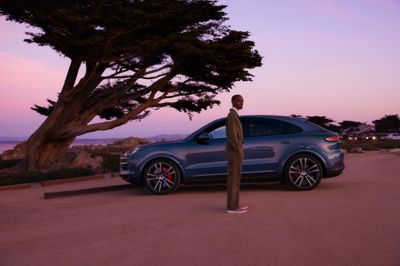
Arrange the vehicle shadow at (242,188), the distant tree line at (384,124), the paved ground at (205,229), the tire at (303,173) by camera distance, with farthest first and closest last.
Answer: the distant tree line at (384,124) < the vehicle shadow at (242,188) < the tire at (303,173) < the paved ground at (205,229)

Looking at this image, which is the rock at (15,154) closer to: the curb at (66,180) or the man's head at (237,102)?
the curb at (66,180)

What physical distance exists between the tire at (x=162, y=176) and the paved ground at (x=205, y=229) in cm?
30

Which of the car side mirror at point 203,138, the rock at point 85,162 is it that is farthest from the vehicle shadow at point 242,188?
the rock at point 85,162

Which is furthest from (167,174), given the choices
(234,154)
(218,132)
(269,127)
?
(234,154)

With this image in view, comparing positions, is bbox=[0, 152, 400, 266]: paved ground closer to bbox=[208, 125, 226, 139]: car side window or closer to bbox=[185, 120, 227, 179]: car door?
bbox=[185, 120, 227, 179]: car door

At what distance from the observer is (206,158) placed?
35.9 ft

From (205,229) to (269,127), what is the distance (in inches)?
190

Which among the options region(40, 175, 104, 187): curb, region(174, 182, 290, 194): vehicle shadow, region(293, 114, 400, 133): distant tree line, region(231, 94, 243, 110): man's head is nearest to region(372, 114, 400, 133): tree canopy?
region(293, 114, 400, 133): distant tree line

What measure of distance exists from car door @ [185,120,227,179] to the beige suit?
2.62 meters

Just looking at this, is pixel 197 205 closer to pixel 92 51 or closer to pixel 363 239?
pixel 363 239

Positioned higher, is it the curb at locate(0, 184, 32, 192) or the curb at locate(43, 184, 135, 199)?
the curb at locate(43, 184, 135, 199)

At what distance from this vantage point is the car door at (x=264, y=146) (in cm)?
1087

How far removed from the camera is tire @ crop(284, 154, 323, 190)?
1080 cm

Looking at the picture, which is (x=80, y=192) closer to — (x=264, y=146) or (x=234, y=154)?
(x=264, y=146)
